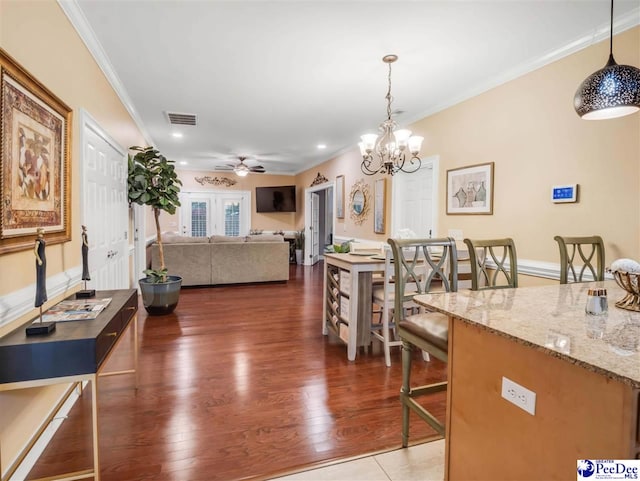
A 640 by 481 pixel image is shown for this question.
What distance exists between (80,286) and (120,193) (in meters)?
1.61

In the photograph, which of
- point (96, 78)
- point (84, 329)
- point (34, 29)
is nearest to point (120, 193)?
point (96, 78)

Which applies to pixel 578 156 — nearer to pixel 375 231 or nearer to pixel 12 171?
pixel 375 231

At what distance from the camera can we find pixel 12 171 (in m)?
1.58

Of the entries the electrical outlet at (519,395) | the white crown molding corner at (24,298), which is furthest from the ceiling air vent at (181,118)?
the electrical outlet at (519,395)

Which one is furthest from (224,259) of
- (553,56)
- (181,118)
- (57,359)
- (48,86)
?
(553,56)

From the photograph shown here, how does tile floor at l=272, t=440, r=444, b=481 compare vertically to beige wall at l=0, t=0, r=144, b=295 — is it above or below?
below

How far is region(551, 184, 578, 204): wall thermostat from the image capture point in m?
2.73

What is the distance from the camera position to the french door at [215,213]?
9.34m

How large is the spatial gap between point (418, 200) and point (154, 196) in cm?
341

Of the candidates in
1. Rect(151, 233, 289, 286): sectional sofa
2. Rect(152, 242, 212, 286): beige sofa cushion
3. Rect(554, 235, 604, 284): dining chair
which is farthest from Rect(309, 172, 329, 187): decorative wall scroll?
Rect(554, 235, 604, 284): dining chair

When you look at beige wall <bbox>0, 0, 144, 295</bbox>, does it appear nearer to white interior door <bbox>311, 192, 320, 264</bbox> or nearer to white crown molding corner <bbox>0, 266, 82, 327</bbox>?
white crown molding corner <bbox>0, 266, 82, 327</bbox>

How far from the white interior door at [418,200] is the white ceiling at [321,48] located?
2.56ft

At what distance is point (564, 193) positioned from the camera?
280 cm

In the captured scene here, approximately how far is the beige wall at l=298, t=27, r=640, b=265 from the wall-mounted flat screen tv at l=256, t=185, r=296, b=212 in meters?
5.83
